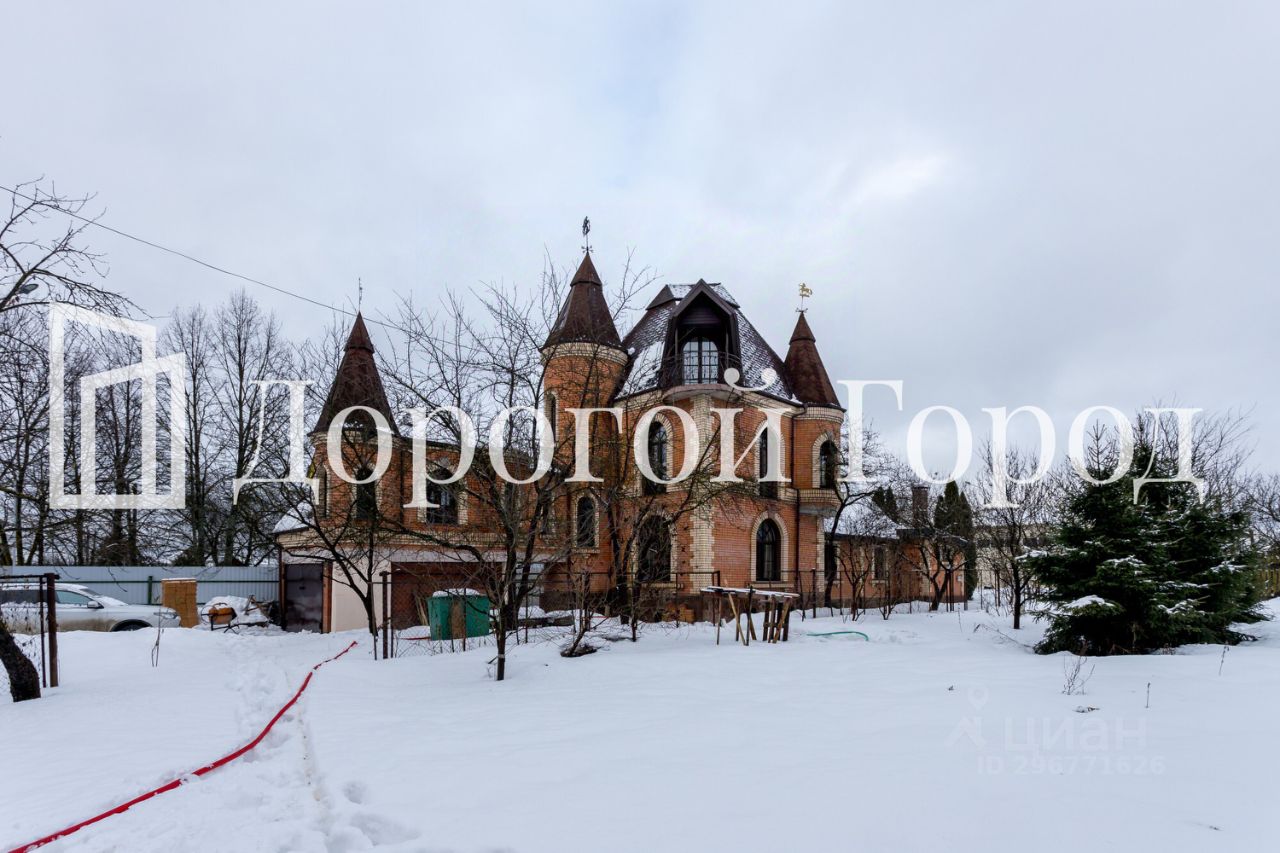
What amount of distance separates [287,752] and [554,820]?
3237mm

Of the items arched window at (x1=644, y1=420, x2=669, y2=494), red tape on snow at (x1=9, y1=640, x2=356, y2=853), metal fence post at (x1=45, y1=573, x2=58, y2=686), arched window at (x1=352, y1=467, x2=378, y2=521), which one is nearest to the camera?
red tape on snow at (x1=9, y1=640, x2=356, y2=853)

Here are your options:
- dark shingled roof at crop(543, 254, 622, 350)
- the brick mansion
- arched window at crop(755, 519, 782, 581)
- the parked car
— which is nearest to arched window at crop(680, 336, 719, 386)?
the brick mansion

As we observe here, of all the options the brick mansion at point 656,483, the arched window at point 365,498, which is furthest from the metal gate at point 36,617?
the arched window at point 365,498

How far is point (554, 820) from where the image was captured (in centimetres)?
391

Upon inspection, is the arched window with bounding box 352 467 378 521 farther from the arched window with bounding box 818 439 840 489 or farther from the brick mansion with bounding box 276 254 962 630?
the arched window with bounding box 818 439 840 489

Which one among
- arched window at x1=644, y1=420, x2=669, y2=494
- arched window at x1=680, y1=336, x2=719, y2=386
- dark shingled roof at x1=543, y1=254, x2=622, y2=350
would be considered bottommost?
arched window at x1=644, y1=420, x2=669, y2=494

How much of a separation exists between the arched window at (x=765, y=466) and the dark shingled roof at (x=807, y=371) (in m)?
2.19

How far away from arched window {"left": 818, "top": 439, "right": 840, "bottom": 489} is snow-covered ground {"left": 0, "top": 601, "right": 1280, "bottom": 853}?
42.4 feet

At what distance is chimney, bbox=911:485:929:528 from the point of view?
1971 centimetres

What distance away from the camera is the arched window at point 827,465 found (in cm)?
2186

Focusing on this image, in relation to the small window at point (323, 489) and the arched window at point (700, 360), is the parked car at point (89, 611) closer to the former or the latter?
the small window at point (323, 489)

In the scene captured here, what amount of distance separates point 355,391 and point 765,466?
38.1ft

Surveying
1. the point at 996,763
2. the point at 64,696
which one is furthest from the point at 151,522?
the point at 996,763

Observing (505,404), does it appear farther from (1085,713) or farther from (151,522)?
(151,522)
